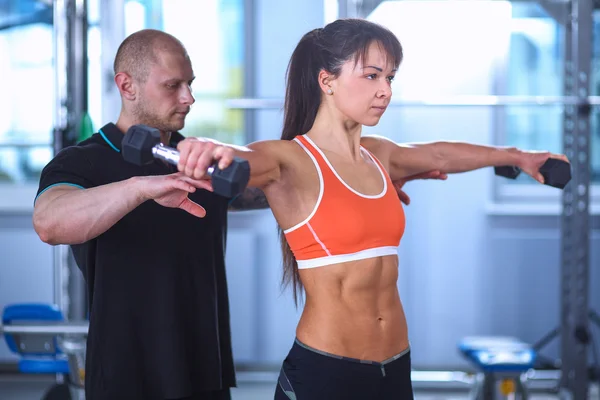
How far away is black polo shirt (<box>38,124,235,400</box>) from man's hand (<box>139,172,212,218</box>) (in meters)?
0.36

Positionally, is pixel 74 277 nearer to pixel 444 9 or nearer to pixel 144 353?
pixel 144 353

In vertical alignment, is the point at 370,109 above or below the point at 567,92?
below

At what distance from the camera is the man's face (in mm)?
1878

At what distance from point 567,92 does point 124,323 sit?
2569 millimetres

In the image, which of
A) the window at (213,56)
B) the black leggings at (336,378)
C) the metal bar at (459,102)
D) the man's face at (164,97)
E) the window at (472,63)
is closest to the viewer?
Result: the black leggings at (336,378)

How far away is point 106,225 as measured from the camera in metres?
1.48

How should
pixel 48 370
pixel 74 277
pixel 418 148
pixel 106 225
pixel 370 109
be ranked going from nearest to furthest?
pixel 106 225
pixel 370 109
pixel 418 148
pixel 48 370
pixel 74 277

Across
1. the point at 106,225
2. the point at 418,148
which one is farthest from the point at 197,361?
the point at 418,148

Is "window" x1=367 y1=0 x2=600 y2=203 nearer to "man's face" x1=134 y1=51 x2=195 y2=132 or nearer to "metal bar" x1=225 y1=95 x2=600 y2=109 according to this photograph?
"metal bar" x1=225 y1=95 x2=600 y2=109

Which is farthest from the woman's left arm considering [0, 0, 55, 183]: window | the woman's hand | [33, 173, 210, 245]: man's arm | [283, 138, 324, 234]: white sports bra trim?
[0, 0, 55, 183]: window

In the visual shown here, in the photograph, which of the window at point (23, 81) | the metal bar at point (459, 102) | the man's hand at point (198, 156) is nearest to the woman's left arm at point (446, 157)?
the man's hand at point (198, 156)

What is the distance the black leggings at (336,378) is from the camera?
1.60m

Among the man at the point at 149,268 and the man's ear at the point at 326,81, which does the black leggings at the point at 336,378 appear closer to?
the man at the point at 149,268

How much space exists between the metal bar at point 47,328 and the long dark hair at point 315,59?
91 cm
